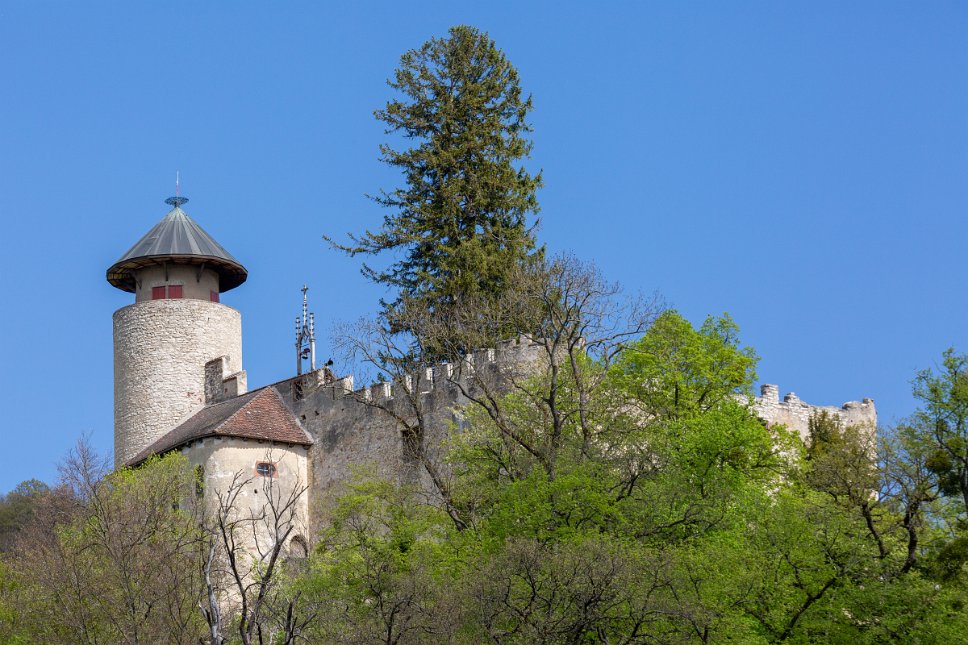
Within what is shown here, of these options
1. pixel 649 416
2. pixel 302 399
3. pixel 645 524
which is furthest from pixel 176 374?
pixel 645 524

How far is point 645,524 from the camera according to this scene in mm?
27984

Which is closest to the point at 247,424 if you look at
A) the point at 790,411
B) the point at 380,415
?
the point at 380,415

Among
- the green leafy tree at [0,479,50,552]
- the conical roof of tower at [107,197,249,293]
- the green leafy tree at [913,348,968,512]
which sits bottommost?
the green leafy tree at [913,348,968,512]

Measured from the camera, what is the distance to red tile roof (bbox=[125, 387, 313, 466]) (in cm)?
3800

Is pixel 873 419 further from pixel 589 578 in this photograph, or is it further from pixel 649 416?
pixel 589 578

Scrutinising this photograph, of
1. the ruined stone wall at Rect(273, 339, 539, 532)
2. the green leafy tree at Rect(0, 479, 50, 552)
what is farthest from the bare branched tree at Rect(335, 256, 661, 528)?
the green leafy tree at Rect(0, 479, 50, 552)

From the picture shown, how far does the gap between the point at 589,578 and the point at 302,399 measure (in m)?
16.5

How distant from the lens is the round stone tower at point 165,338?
141ft

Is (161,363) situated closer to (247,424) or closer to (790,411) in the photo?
(247,424)

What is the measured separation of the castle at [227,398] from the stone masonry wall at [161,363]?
0.10 feet

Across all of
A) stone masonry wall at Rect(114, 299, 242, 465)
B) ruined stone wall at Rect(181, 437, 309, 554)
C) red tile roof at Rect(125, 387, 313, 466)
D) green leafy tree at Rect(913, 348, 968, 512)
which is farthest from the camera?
stone masonry wall at Rect(114, 299, 242, 465)

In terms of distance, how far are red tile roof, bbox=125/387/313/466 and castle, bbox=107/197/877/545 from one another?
50 mm

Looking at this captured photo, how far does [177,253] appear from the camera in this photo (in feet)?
144

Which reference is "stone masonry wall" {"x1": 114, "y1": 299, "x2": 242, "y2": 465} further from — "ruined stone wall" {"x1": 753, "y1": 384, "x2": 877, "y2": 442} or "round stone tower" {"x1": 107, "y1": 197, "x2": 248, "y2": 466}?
"ruined stone wall" {"x1": 753, "y1": 384, "x2": 877, "y2": 442}
